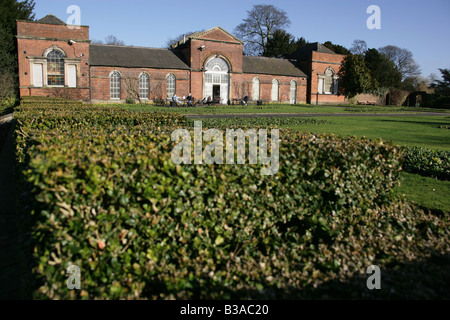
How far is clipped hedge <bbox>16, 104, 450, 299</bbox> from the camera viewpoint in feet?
11.0

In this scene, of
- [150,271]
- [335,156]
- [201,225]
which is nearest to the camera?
[150,271]

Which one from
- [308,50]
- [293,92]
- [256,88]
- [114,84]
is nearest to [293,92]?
[293,92]

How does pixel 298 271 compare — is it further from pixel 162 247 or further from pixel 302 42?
pixel 302 42

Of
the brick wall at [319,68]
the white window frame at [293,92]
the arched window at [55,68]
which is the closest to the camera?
the arched window at [55,68]

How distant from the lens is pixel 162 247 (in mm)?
3836

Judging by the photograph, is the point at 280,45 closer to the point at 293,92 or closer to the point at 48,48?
the point at 293,92

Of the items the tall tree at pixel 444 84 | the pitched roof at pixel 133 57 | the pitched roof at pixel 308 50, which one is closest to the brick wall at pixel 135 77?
the pitched roof at pixel 133 57

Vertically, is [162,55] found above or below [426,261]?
above

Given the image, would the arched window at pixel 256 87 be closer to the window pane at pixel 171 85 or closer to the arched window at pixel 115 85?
the window pane at pixel 171 85

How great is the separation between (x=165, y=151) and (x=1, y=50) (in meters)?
39.0

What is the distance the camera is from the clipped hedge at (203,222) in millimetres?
3342

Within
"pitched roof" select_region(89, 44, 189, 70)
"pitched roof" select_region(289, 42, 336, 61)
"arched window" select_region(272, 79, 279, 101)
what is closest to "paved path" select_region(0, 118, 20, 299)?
"pitched roof" select_region(89, 44, 189, 70)
